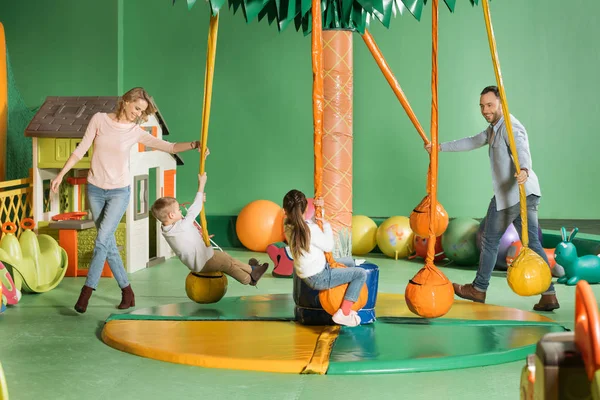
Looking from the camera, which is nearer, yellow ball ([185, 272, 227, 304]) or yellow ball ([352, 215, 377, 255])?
yellow ball ([185, 272, 227, 304])

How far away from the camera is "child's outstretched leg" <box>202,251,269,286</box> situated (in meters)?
5.34

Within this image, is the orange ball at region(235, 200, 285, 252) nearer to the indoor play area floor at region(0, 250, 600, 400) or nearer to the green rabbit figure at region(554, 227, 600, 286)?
the green rabbit figure at region(554, 227, 600, 286)

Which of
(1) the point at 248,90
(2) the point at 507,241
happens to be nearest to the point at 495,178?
(2) the point at 507,241

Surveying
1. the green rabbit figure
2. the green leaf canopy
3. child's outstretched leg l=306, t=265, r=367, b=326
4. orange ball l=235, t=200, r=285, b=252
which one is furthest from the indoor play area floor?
orange ball l=235, t=200, r=285, b=252

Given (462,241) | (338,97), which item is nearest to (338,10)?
(338,97)

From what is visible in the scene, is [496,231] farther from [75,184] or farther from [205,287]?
[75,184]

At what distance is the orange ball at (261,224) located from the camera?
860cm

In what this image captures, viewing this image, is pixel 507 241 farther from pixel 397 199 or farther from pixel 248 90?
pixel 248 90

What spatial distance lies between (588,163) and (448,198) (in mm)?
1384

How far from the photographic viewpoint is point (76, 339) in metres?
4.95

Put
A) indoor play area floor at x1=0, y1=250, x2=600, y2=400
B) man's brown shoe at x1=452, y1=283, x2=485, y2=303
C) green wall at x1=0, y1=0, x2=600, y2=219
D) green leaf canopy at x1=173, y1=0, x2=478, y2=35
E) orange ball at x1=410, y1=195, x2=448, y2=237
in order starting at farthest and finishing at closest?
green wall at x1=0, y1=0, x2=600, y2=219
man's brown shoe at x1=452, y1=283, x2=485, y2=303
orange ball at x1=410, y1=195, x2=448, y2=237
green leaf canopy at x1=173, y1=0, x2=478, y2=35
indoor play area floor at x1=0, y1=250, x2=600, y2=400

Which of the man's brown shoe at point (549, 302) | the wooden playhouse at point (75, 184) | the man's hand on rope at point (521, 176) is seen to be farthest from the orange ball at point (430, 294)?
the wooden playhouse at point (75, 184)

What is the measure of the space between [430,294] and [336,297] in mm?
482

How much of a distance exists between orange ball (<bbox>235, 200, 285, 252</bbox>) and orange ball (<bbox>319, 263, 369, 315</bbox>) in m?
3.95
